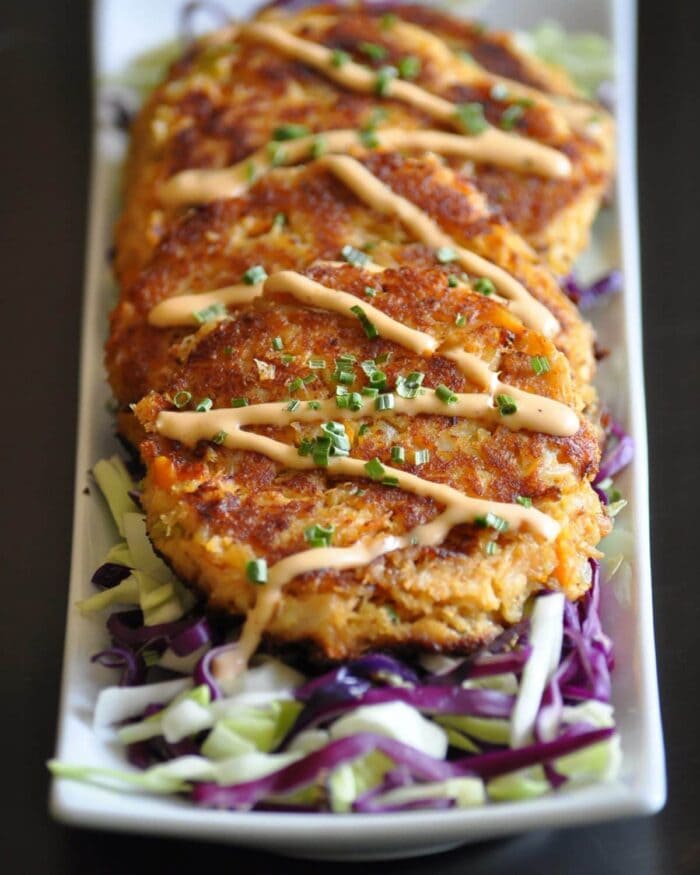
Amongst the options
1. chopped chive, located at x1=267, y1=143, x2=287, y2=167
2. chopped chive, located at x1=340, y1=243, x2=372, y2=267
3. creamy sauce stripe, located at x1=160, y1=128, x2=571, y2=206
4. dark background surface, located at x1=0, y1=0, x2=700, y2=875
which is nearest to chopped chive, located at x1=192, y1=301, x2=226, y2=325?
chopped chive, located at x1=340, y1=243, x2=372, y2=267

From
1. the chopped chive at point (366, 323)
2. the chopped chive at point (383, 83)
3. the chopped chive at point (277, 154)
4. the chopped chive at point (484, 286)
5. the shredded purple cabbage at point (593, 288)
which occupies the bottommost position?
the chopped chive at point (366, 323)

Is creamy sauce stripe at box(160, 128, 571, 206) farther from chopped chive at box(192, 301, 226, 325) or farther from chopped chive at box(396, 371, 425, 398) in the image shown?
chopped chive at box(396, 371, 425, 398)

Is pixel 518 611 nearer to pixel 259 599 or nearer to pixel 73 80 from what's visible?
pixel 259 599

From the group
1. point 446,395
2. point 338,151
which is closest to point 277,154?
point 338,151

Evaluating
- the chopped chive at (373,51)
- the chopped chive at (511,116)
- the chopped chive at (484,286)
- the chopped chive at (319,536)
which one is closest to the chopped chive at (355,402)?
the chopped chive at (319,536)

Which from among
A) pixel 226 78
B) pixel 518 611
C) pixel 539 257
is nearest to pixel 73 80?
pixel 226 78

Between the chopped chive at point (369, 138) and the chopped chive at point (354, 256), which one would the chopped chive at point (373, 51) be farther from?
the chopped chive at point (354, 256)
